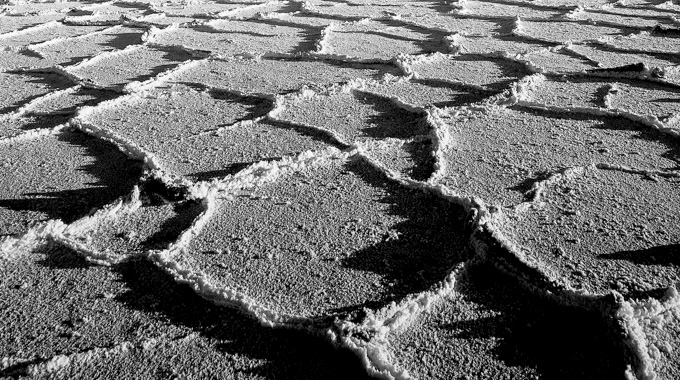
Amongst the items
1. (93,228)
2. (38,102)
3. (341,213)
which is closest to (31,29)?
(38,102)

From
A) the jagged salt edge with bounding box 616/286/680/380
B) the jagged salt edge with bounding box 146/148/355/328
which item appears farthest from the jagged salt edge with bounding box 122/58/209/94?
the jagged salt edge with bounding box 616/286/680/380

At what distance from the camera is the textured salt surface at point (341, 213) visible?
3.67 ft

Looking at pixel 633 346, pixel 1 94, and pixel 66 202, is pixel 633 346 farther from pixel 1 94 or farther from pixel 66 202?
pixel 1 94

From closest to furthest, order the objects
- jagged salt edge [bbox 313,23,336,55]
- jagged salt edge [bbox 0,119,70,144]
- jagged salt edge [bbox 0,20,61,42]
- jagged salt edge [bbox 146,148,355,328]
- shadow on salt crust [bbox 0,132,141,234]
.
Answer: jagged salt edge [bbox 146,148,355,328] → shadow on salt crust [bbox 0,132,141,234] → jagged salt edge [bbox 0,119,70,144] → jagged salt edge [bbox 313,23,336,55] → jagged salt edge [bbox 0,20,61,42]

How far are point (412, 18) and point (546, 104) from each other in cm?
169

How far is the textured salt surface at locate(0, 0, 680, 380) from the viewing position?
3.67ft

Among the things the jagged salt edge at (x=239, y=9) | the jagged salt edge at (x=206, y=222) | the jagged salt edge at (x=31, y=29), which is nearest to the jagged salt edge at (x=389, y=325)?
the jagged salt edge at (x=206, y=222)

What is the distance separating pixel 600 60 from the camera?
281 centimetres

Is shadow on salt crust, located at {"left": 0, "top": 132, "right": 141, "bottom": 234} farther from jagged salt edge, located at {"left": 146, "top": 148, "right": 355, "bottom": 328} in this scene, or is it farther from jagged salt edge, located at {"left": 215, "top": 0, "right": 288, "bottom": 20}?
jagged salt edge, located at {"left": 215, "top": 0, "right": 288, "bottom": 20}

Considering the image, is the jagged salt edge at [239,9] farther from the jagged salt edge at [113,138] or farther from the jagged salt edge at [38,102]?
the jagged salt edge at [113,138]

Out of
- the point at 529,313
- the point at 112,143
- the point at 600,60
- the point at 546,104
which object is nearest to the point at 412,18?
the point at 600,60

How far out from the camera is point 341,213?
5.12ft

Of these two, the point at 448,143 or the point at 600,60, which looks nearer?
the point at 448,143

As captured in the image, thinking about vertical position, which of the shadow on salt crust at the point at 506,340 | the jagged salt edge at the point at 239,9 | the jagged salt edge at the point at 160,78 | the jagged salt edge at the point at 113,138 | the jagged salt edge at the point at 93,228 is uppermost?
Answer: the jagged salt edge at the point at 239,9
